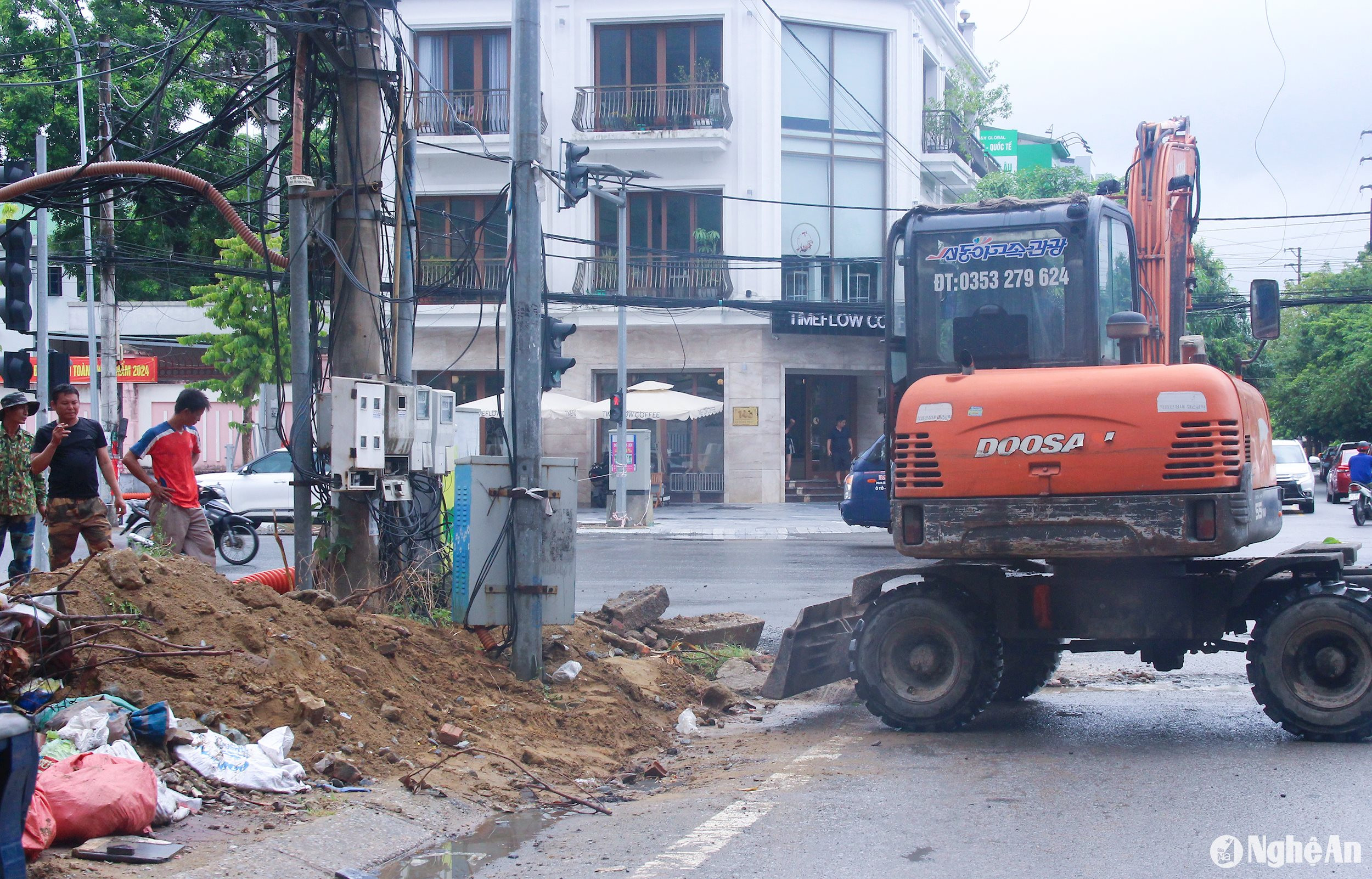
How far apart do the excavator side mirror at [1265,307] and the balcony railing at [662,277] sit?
70.7ft

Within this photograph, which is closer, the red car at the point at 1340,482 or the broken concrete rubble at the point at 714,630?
the broken concrete rubble at the point at 714,630

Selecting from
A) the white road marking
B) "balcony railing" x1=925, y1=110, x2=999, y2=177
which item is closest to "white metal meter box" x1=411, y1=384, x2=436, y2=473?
the white road marking

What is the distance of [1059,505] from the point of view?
6762 mm

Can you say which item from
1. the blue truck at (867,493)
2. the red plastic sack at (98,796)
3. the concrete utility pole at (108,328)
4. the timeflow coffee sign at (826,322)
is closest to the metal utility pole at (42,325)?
the red plastic sack at (98,796)

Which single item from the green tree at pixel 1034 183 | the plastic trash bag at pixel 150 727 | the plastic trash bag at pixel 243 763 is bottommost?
the plastic trash bag at pixel 243 763

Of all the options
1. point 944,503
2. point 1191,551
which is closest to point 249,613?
point 944,503

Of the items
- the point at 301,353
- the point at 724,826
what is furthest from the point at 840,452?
the point at 724,826

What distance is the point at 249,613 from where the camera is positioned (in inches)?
262

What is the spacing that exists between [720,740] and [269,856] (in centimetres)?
347

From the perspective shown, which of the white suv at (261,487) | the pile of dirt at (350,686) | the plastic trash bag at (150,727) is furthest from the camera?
the white suv at (261,487)

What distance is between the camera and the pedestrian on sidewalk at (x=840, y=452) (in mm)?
30469

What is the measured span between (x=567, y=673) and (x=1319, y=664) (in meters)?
4.54

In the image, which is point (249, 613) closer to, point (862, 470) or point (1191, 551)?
point (1191, 551)

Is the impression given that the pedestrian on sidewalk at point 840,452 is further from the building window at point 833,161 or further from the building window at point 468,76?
the building window at point 468,76
